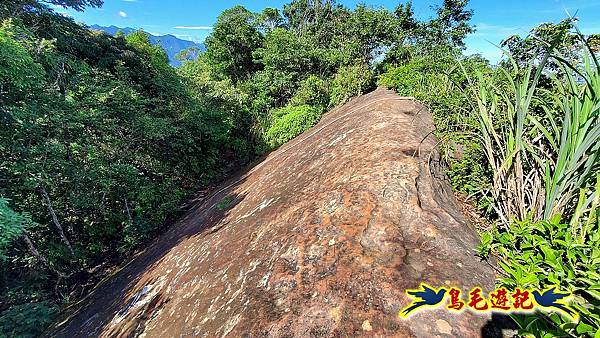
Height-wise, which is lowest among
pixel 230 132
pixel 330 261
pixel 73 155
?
pixel 330 261

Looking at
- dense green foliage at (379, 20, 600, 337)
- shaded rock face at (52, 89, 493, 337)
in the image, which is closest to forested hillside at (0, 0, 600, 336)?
dense green foliage at (379, 20, 600, 337)

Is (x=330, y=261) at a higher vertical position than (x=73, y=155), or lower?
lower

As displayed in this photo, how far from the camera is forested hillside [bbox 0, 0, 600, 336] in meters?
1.44

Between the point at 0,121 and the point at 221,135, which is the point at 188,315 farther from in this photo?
the point at 221,135

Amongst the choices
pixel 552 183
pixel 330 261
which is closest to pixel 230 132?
pixel 330 261

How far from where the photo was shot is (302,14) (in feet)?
86.9

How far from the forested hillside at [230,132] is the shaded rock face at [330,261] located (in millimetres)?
337

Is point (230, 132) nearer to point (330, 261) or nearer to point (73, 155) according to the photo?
point (73, 155)

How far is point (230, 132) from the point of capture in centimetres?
1192

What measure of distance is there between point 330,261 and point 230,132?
35.0 ft

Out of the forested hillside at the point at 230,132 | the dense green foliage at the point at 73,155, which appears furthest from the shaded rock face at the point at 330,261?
the dense green foliage at the point at 73,155

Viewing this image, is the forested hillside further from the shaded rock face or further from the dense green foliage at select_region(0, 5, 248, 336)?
the shaded rock face

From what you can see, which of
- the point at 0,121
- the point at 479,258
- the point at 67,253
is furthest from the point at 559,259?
the point at 67,253

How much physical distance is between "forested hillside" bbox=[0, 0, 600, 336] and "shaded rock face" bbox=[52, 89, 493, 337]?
13.3 inches
